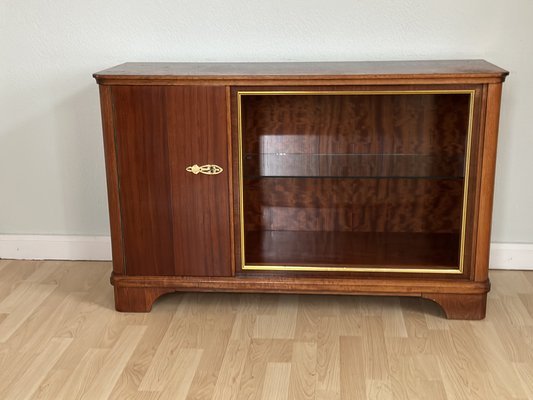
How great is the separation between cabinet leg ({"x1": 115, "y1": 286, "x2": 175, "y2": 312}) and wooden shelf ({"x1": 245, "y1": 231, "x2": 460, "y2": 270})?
10.9 inches

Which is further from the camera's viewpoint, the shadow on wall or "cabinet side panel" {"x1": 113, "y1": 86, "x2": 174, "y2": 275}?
the shadow on wall

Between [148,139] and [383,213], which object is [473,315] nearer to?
[383,213]

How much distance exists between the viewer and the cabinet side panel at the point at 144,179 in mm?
2020

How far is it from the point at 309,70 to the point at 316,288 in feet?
1.96

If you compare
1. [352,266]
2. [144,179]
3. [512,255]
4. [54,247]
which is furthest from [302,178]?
[54,247]

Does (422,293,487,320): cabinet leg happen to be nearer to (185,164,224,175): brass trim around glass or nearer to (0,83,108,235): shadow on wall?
(185,164,224,175): brass trim around glass

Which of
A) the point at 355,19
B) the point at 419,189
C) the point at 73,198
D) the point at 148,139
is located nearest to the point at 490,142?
the point at 419,189

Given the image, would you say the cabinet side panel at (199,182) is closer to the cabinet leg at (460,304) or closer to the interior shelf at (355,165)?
the interior shelf at (355,165)

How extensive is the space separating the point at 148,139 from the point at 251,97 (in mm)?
391

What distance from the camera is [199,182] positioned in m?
2.07

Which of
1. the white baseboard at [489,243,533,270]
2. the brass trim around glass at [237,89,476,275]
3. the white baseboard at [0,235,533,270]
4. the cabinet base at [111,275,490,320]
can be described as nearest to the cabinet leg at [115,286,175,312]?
the cabinet base at [111,275,490,320]

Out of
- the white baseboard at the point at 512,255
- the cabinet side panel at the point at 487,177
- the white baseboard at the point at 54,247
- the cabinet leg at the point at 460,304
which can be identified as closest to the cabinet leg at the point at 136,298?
the white baseboard at the point at 54,247

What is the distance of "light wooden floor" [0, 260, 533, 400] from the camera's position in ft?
5.80

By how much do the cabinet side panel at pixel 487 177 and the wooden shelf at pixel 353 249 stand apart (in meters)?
0.08
